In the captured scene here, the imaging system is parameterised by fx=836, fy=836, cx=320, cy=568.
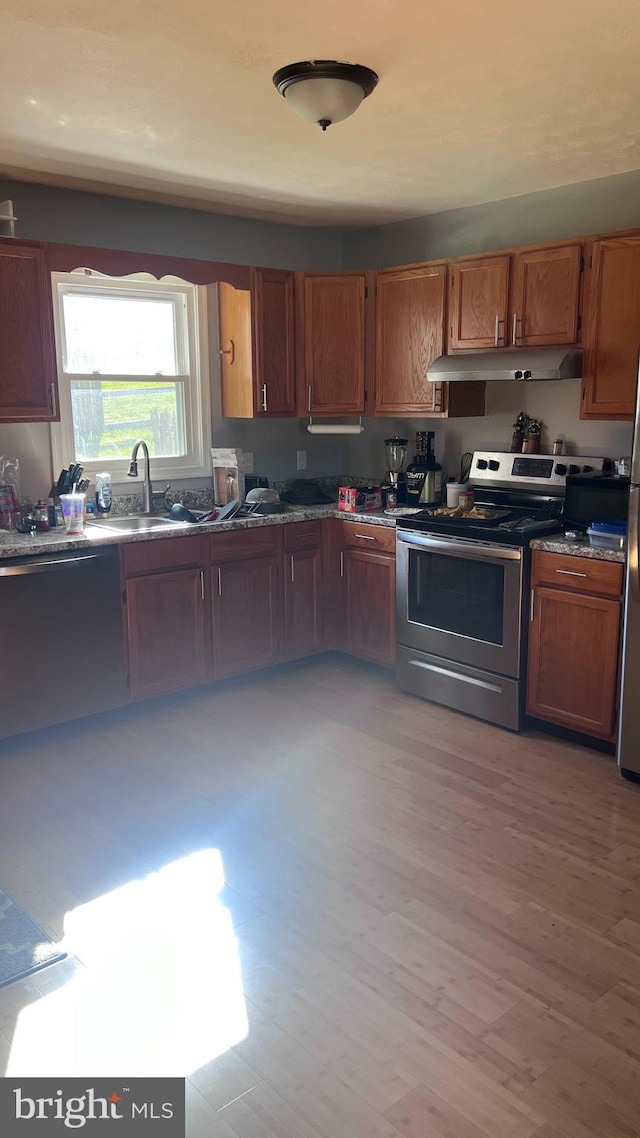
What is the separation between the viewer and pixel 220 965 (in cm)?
231

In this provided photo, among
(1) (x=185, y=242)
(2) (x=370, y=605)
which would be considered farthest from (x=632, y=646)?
(1) (x=185, y=242)

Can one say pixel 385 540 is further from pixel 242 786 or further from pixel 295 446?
pixel 242 786

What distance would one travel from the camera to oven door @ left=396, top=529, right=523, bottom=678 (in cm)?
379

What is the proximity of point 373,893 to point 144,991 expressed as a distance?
76 centimetres

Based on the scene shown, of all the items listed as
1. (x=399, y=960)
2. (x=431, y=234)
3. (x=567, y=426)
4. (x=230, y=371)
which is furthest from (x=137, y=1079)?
(x=431, y=234)

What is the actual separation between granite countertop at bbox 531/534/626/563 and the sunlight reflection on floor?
196 cm

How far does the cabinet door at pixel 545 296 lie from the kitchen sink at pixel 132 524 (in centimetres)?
190

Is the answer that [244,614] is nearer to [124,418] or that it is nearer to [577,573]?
[124,418]

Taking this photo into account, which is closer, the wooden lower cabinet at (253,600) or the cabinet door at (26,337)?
the cabinet door at (26,337)

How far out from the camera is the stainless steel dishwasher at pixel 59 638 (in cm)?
358

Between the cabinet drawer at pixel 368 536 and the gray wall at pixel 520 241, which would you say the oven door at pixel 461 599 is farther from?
the gray wall at pixel 520 241

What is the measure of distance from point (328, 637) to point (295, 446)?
1.26 meters

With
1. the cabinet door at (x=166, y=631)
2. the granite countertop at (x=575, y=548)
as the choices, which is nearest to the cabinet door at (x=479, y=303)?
the granite countertop at (x=575, y=548)

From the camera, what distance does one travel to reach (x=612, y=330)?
3643mm
